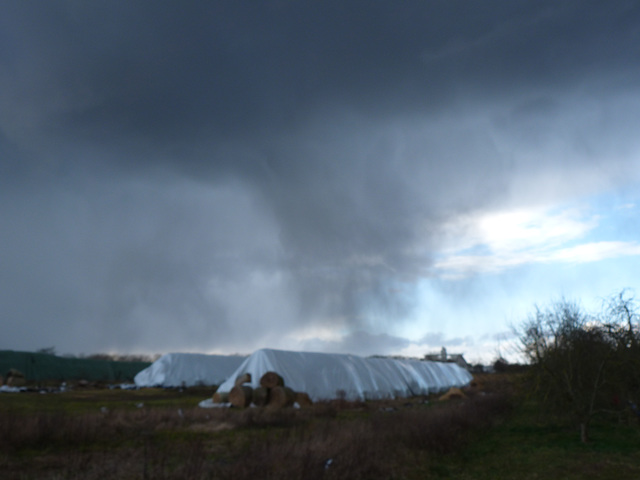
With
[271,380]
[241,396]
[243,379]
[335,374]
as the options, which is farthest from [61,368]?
[241,396]

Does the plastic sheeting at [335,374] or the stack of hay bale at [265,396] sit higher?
the plastic sheeting at [335,374]

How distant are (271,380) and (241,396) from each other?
244 cm

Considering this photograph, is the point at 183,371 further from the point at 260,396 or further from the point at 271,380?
the point at 260,396

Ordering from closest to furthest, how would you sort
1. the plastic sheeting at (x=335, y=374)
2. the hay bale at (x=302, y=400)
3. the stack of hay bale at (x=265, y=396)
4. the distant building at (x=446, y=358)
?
the stack of hay bale at (x=265, y=396) < the hay bale at (x=302, y=400) < the plastic sheeting at (x=335, y=374) < the distant building at (x=446, y=358)

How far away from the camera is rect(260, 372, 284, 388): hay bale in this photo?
2684 centimetres

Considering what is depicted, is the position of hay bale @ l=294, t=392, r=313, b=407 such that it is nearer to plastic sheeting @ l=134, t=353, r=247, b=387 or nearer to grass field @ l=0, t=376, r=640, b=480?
grass field @ l=0, t=376, r=640, b=480

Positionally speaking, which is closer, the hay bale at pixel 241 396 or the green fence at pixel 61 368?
the hay bale at pixel 241 396

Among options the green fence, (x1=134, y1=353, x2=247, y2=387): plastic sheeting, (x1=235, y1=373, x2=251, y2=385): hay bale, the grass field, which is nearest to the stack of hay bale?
(x1=235, y1=373, x2=251, y2=385): hay bale

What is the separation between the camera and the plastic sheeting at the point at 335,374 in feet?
97.6

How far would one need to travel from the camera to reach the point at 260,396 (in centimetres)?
2550

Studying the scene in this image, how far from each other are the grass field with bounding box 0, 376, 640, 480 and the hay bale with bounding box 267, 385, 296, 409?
22.5 ft

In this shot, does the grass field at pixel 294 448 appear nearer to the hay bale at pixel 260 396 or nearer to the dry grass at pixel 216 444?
the dry grass at pixel 216 444

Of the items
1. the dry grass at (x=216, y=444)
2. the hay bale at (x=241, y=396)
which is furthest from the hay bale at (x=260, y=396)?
the dry grass at (x=216, y=444)

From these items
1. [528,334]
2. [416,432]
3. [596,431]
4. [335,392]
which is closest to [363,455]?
[416,432]
